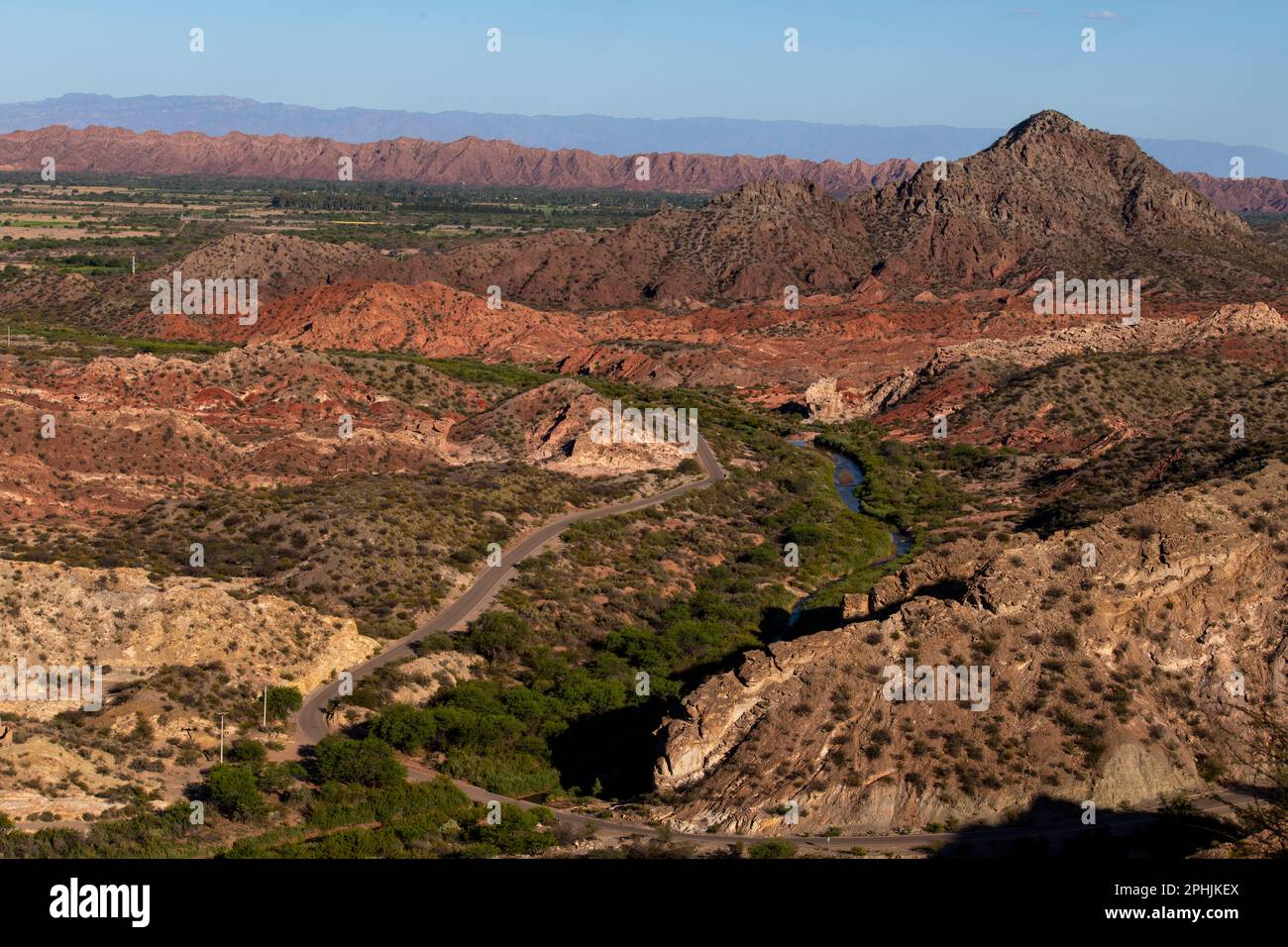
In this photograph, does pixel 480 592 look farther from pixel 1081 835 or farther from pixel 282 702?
pixel 1081 835

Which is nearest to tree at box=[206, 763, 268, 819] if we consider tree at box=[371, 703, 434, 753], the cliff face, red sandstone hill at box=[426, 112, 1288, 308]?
tree at box=[371, 703, 434, 753]

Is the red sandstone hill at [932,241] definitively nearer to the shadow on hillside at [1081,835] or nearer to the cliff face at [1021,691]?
the cliff face at [1021,691]

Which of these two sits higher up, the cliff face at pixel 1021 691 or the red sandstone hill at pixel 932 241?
the red sandstone hill at pixel 932 241

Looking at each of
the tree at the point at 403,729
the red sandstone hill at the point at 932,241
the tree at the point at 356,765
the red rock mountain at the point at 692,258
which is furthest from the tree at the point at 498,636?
the red rock mountain at the point at 692,258

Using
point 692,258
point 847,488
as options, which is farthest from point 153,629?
point 692,258

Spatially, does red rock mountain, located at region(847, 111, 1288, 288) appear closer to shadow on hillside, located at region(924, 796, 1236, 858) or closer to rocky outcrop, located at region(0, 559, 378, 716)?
rocky outcrop, located at region(0, 559, 378, 716)

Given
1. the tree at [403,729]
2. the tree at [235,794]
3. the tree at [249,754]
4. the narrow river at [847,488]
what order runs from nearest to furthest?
the tree at [235,794] < the tree at [249,754] < the tree at [403,729] < the narrow river at [847,488]
